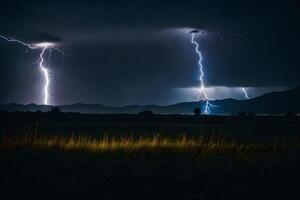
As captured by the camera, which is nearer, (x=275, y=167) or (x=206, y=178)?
(x=206, y=178)

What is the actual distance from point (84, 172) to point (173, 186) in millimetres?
2047

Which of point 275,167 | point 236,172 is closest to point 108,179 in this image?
point 236,172

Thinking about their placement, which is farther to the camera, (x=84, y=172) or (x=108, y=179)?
(x=84, y=172)

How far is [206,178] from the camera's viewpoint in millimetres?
10828

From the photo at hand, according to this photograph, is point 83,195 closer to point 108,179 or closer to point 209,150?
point 108,179

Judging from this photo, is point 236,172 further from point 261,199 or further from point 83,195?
point 83,195

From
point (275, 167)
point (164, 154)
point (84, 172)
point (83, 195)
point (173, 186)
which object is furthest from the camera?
point (164, 154)

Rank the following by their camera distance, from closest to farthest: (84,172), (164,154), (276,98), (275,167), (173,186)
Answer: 1. (173,186)
2. (84,172)
3. (275,167)
4. (164,154)
5. (276,98)

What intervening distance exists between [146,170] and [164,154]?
2.93 metres

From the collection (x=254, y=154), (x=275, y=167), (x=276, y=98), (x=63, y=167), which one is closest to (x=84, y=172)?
(x=63, y=167)

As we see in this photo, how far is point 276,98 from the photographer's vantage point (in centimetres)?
16675

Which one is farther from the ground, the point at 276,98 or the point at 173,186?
the point at 276,98

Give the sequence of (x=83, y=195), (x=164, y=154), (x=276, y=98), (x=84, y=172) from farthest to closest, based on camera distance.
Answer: (x=276, y=98)
(x=164, y=154)
(x=84, y=172)
(x=83, y=195)

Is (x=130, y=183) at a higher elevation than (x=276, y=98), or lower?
lower
